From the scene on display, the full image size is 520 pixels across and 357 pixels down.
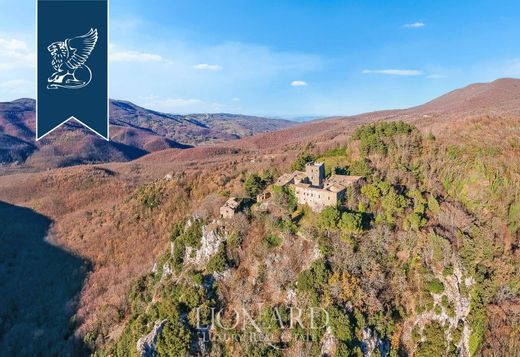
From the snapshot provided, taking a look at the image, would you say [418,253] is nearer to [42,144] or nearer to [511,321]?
[511,321]

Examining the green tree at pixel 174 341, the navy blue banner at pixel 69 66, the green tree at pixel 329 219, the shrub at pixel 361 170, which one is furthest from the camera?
the shrub at pixel 361 170

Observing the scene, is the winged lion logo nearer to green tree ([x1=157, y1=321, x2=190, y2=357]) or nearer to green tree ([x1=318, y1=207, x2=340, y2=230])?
green tree ([x1=157, y1=321, x2=190, y2=357])

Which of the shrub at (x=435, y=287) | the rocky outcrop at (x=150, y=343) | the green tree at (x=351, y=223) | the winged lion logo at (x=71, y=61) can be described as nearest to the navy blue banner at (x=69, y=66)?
the winged lion logo at (x=71, y=61)

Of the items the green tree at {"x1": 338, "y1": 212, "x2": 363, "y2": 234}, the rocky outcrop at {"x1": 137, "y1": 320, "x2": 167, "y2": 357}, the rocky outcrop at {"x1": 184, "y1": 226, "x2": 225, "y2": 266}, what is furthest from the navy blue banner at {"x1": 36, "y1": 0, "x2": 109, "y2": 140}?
the green tree at {"x1": 338, "y1": 212, "x2": 363, "y2": 234}

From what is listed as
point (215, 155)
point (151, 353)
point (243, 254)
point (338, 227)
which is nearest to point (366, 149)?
point (338, 227)

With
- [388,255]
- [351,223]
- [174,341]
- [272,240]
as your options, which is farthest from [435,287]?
[174,341]

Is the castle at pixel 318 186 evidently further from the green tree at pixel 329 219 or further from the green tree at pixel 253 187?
the green tree at pixel 253 187
